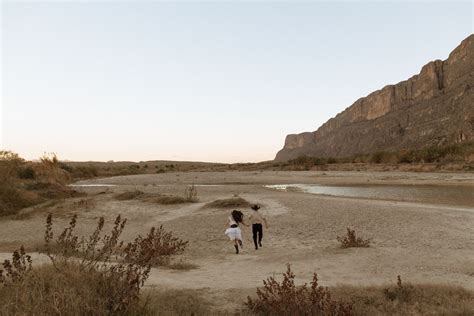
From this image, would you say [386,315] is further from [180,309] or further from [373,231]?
[373,231]

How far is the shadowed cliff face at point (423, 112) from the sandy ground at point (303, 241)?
69.8 meters

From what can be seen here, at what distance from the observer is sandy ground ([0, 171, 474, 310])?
8.43m

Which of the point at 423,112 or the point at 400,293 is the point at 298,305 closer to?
the point at 400,293

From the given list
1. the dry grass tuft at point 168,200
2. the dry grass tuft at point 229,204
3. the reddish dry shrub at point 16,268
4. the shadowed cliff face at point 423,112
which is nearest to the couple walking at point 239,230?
the reddish dry shrub at point 16,268

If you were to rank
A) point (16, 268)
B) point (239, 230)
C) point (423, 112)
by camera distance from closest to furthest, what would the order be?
point (16, 268) < point (239, 230) < point (423, 112)

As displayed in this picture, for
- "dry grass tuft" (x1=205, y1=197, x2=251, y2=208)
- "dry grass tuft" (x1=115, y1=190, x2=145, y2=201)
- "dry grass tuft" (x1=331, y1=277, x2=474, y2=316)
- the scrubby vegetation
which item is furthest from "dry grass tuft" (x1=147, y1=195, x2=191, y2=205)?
A: "dry grass tuft" (x1=331, y1=277, x2=474, y2=316)

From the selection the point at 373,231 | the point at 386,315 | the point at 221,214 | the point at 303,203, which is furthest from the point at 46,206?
the point at 386,315

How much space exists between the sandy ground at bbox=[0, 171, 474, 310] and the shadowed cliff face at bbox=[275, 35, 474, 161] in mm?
69779

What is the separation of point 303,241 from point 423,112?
121m

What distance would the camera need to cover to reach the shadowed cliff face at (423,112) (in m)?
96.4

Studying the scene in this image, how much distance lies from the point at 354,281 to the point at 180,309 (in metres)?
3.57

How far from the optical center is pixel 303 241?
43.2 ft

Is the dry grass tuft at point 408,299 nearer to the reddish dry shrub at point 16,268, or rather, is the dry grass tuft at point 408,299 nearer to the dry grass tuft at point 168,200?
the reddish dry shrub at point 16,268

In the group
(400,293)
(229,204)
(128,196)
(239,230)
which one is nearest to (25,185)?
(128,196)
